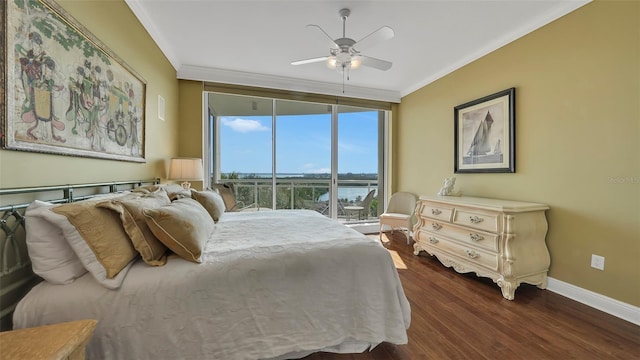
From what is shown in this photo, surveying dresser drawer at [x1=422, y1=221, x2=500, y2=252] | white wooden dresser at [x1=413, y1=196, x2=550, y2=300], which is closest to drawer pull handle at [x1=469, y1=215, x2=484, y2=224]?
white wooden dresser at [x1=413, y1=196, x2=550, y2=300]

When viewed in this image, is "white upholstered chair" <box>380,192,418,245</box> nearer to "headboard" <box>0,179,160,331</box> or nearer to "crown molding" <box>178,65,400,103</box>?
"crown molding" <box>178,65,400,103</box>

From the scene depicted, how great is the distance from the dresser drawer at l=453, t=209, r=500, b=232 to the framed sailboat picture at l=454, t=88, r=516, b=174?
0.74 metres

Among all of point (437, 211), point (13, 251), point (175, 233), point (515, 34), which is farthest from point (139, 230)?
point (515, 34)

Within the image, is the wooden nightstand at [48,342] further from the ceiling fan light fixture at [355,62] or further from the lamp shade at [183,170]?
the ceiling fan light fixture at [355,62]

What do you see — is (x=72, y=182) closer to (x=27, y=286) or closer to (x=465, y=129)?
(x=27, y=286)

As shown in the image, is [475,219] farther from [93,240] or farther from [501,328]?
[93,240]

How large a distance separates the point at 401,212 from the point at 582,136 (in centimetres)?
260

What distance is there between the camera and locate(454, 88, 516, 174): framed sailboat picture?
2.87 metres

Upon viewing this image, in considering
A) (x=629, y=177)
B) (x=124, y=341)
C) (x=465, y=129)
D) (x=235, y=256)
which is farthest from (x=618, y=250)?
(x=124, y=341)

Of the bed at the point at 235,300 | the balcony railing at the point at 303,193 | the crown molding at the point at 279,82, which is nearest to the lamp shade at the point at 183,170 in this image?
the balcony railing at the point at 303,193

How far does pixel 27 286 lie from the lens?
49.5 inches

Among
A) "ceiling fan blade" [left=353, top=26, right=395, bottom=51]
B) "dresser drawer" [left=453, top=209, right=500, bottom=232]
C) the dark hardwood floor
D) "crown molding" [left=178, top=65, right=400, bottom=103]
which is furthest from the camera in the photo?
"crown molding" [left=178, top=65, right=400, bottom=103]

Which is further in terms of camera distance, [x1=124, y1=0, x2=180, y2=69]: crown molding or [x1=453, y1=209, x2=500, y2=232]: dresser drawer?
[x1=453, y1=209, x2=500, y2=232]: dresser drawer

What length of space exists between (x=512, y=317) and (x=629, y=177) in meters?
1.43
